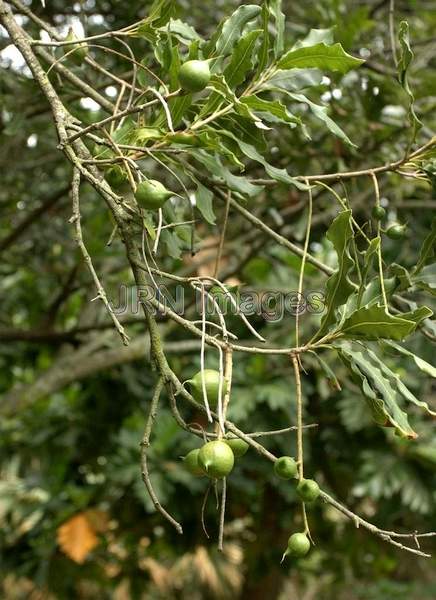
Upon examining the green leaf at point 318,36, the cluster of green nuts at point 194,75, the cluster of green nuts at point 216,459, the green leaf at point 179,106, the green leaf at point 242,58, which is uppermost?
the cluster of green nuts at point 194,75

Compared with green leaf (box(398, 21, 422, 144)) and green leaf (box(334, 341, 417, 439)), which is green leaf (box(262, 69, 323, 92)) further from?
green leaf (box(334, 341, 417, 439))

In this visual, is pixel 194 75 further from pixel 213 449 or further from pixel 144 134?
pixel 213 449

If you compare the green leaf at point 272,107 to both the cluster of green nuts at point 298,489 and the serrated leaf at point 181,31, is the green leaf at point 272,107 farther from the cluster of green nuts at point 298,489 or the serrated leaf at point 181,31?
the cluster of green nuts at point 298,489

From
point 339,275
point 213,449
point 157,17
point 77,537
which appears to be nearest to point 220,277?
point 77,537

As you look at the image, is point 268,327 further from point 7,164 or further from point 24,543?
point 24,543

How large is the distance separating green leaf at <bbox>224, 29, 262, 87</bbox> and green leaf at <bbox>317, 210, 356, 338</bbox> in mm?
205

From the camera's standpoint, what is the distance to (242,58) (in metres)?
0.85

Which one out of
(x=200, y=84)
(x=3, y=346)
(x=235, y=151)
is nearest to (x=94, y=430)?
(x=3, y=346)

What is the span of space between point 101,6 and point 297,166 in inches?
24.2

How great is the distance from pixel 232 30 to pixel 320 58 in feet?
0.35

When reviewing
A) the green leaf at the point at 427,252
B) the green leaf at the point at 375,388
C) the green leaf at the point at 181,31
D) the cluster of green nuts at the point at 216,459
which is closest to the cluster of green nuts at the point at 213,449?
the cluster of green nuts at the point at 216,459

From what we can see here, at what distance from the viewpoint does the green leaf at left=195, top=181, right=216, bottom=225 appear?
36.6 inches

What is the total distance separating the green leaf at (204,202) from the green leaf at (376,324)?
0.24 m

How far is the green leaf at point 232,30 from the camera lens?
2.91 ft
